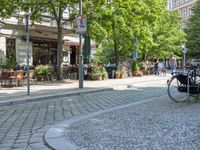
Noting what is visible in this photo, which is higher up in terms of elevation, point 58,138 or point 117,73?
point 117,73

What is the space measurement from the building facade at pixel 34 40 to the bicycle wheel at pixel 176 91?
16.0 meters

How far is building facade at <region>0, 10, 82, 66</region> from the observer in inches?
1150

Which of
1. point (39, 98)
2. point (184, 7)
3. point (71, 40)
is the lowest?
point (39, 98)

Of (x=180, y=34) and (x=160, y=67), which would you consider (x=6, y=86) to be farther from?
(x=180, y=34)

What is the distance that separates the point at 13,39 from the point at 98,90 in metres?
13.3

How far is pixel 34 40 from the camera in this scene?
31859mm

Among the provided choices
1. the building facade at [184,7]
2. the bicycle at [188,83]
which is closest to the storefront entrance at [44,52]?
the bicycle at [188,83]

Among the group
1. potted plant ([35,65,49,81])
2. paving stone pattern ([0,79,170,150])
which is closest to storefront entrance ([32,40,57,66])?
potted plant ([35,65,49,81])

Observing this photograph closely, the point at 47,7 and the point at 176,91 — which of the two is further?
the point at 47,7

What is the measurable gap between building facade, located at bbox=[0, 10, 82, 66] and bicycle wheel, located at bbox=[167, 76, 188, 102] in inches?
631

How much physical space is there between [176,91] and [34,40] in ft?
65.9

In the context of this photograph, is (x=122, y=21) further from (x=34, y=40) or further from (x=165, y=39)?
(x=165, y=39)

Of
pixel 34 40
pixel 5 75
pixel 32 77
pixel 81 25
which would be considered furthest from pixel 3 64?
pixel 34 40

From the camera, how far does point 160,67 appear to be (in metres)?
39.7
